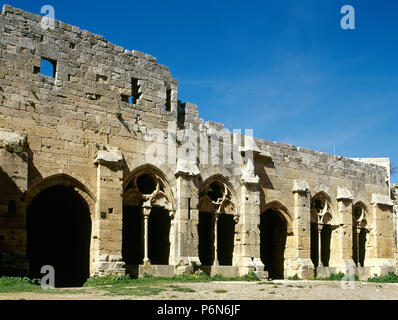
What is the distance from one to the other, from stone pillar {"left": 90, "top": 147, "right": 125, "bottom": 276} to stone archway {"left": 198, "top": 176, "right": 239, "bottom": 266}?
11.2 ft

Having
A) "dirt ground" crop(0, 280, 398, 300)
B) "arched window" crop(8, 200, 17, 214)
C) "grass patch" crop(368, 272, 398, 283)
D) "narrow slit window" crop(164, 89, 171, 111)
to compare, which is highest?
"narrow slit window" crop(164, 89, 171, 111)

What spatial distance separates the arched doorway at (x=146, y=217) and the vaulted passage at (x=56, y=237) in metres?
1.49

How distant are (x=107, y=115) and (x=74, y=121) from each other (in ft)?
3.51

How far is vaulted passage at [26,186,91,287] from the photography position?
17438 millimetres

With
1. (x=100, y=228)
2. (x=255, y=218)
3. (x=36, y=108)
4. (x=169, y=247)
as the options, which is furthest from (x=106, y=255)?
(x=255, y=218)

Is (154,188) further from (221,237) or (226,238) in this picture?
(221,237)

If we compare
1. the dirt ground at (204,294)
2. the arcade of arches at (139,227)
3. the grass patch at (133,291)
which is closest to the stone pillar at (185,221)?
the arcade of arches at (139,227)

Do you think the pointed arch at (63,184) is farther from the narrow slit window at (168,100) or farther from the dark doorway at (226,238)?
the dark doorway at (226,238)

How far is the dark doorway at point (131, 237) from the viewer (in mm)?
17859

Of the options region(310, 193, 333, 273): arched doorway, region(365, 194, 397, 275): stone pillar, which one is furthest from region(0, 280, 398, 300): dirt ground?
region(365, 194, 397, 275): stone pillar

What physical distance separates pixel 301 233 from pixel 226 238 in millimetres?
2954

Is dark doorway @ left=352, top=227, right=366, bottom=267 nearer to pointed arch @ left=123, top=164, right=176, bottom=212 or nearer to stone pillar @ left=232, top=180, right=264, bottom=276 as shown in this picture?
stone pillar @ left=232, top=180, right=264, bottom=276

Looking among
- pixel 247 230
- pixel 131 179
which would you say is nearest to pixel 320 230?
pixel 247 230
